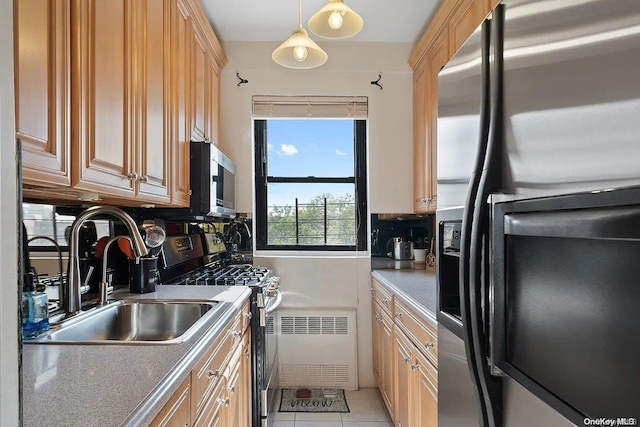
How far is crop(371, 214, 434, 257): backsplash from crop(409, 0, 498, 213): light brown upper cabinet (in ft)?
0.53

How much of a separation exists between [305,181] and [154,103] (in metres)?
1.72

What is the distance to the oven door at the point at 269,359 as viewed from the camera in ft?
7.18

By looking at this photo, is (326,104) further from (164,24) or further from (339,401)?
(339,401)

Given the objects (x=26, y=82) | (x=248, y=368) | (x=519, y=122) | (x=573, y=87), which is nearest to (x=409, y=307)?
(x=248, y=368)

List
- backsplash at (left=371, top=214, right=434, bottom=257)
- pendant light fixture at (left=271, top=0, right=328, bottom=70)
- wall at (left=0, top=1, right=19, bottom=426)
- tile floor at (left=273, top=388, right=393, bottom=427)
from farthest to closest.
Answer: backsplash at (left=371, top=214, right=434, bottom=257)
tile floor at (left=273, top=388, right=393, bottom=427)
pendant light fixture at (left=271, top=0, right=328, bottom=70)
wall at (left=0, top=1, right=19, bottom=426)

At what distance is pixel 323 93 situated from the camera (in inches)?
120

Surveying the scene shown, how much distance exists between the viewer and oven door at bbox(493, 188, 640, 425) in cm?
55

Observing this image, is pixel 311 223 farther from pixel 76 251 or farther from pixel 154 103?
pixel 76 251

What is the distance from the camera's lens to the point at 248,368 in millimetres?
2029

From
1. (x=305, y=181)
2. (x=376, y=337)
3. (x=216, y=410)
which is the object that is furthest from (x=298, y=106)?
(x=216, y=410)

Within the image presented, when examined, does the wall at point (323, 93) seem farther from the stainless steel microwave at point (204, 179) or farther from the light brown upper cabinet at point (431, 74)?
the stainless steel microwave at point (204, 179)

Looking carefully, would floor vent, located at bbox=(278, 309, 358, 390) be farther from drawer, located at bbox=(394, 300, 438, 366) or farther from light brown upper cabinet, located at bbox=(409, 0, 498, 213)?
light brown upper cabinet, located at bbox=(409, 0, 498, 213)

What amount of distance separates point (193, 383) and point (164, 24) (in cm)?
158

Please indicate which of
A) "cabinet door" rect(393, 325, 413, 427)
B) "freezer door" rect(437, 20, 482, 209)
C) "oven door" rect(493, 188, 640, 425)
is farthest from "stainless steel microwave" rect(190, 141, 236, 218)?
"oven door" rect(493, 188, 640, 425)
